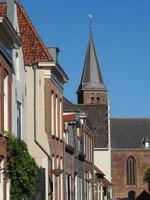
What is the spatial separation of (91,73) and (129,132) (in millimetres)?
14080

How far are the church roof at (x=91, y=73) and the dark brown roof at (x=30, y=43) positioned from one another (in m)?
87.0

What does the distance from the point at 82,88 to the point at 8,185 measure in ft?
326

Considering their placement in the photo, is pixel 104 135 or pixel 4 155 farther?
pixel 104 135

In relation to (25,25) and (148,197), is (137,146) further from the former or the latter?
(25,25)

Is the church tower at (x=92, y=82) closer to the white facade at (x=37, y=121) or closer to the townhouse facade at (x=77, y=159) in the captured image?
the townhouse facade at (x=77, y=159)

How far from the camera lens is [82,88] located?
12125cm

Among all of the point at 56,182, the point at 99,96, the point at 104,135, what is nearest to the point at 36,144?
the point at 56,182

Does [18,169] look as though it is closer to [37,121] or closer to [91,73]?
[37,121]

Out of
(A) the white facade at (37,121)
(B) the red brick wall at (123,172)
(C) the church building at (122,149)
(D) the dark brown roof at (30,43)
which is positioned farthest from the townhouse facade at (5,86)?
(B) the red brick wall at (123,172)

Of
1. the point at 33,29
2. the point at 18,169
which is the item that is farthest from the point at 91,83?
the point at 18,169

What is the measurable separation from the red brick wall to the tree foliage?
82.4 meters

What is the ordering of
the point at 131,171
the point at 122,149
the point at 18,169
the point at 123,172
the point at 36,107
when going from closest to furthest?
the point at 18,169 < the point at 36,107 < the point at 123,172 < the point at 131,171 < the point at 122,149

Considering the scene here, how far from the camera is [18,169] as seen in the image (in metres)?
22.4

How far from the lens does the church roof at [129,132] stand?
107875 millimetres
